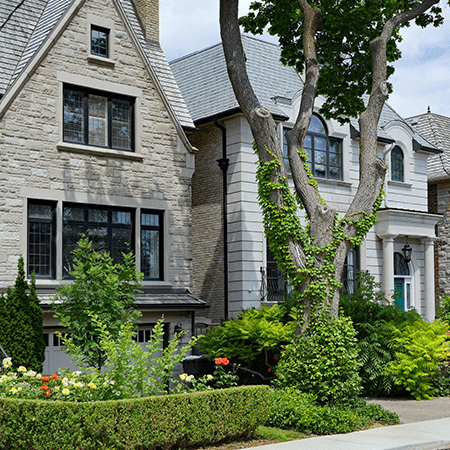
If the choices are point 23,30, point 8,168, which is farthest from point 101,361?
point 23,30

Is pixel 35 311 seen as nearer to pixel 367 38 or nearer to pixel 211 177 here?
pixel 211 177

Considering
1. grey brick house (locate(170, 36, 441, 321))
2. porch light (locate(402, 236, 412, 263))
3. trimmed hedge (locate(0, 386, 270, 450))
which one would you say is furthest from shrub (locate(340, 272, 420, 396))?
porch light (locate(402, 236, 412, 263))

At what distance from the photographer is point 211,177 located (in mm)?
20875

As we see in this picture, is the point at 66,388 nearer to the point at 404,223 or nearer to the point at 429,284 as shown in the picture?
the point at 404,223

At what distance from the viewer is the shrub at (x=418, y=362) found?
14.6 m

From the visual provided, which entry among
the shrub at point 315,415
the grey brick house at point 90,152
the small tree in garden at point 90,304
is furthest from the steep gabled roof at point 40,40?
the shrub at point 315,415

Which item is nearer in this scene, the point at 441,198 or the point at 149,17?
the point at 149,17

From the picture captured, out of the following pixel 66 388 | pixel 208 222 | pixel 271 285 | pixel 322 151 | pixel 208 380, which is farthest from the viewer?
pixel 322 151

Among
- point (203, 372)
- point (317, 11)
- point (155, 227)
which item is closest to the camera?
point (317, 11)

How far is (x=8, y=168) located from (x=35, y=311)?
11.6 ft

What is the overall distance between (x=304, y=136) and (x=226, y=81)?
870 centimetres

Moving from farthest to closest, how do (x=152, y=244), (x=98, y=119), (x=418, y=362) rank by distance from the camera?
Result: (x=152, y=244), (x=98, y=119), (x=418, y=362)

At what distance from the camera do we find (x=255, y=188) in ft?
66.4

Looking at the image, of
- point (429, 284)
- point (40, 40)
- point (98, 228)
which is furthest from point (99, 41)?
point (429, 284)
